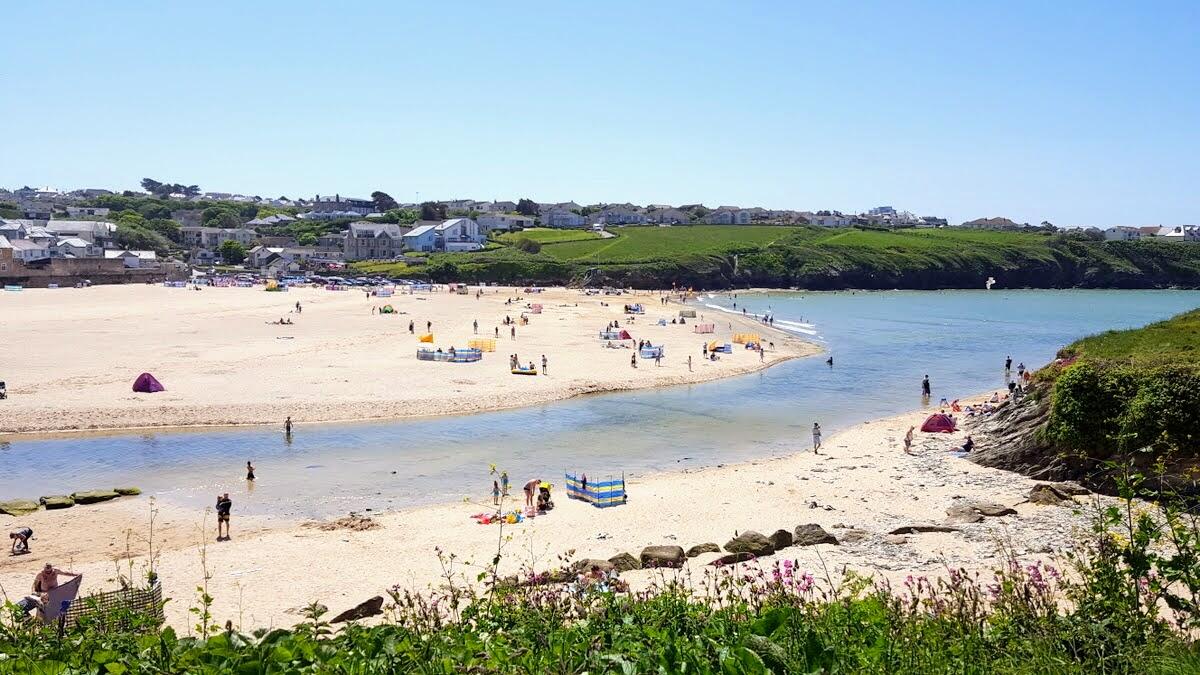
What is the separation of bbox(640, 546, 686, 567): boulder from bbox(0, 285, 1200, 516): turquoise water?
8.56 metres

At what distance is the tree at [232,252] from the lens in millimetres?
132750

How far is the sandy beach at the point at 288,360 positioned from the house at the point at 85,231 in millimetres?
48393

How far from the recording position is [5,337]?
1829 inches

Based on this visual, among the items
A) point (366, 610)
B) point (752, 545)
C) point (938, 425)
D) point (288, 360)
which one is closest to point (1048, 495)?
point (752, 545)

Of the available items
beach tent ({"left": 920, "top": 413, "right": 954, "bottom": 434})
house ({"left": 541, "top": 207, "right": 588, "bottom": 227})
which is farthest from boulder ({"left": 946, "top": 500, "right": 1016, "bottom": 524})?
→ house ({"left": 541, "top": 207, "right": 588, "bottom": 227})

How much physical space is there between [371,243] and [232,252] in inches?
818

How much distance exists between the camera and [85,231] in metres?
121

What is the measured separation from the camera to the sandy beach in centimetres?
3150

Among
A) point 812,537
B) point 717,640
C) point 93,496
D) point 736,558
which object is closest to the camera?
point 717,640

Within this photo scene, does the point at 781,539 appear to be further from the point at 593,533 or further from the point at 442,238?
the point at 442,238

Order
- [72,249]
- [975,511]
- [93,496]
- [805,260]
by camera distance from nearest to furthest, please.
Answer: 1. [975,511]
2. [93,496]
3. [72,249]
4. [805,260]

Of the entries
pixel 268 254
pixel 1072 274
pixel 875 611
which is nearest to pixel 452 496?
pixel 875 611

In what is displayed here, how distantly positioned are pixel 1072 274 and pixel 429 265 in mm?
109235

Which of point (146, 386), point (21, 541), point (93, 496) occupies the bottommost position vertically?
point (93, 496)
